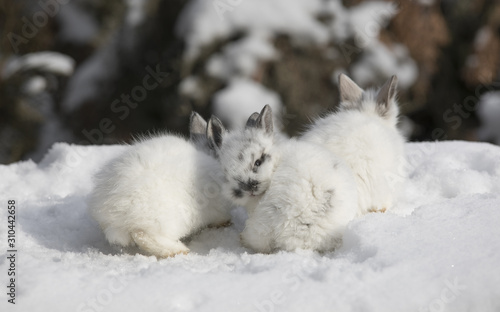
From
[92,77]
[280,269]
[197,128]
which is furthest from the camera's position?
[92,77]

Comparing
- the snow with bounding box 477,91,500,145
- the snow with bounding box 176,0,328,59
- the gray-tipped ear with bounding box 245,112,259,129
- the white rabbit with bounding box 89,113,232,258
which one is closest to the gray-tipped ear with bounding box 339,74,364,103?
the gray-tipped ear with bounding box 245,112,259,129

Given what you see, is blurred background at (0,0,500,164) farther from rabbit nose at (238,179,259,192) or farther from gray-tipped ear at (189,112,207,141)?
rabbit nose at (238,179,259,192)

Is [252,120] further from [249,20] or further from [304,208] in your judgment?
[249,20]

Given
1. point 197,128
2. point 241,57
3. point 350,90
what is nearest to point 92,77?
point 241,57

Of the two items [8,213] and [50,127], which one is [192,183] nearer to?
[8,213]

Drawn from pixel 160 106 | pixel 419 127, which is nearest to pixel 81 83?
pixel 160 106
